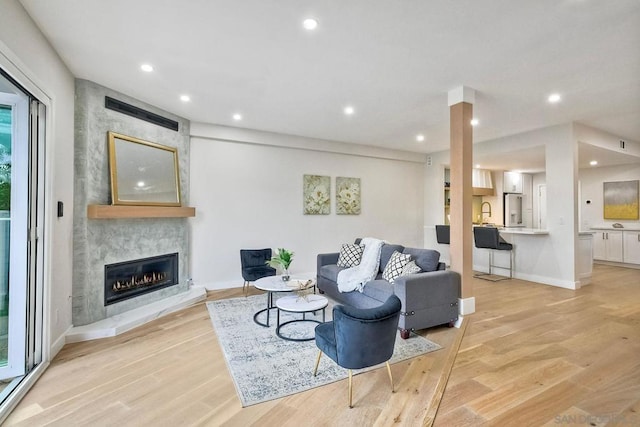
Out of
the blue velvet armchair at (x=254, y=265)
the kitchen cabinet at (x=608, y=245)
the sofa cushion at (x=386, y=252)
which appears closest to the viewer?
the sofa cushion at (x=386, y=252)

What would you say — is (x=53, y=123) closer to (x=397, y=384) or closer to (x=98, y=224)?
(x=98, y=224)

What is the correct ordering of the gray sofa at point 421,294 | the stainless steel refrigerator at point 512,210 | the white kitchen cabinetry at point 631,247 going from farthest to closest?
the stainless steel refrigerator at point 512,210
the white kitchen cabinetry at point 631,247
the gray sofa at point 421,294

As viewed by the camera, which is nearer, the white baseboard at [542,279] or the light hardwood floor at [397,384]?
the light hardwood floor at [397,384]

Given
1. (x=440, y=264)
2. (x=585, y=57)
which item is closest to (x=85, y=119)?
(x=440, y=264)

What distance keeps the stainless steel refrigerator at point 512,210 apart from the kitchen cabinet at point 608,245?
5.89ft

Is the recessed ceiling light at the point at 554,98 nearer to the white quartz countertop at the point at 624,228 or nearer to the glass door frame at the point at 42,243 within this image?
the white quartz countertop at the point at 624,228

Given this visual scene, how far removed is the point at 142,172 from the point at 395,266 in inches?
136

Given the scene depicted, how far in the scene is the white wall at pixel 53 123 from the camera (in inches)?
84.3

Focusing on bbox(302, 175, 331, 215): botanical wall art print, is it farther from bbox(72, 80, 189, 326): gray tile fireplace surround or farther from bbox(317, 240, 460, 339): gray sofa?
bbox(72, 80, 189, 326): gray tile fireplace surround

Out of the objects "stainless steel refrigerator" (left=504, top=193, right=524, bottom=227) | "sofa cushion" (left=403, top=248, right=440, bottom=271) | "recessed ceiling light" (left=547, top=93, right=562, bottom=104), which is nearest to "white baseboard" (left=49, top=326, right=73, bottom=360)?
"sofa cushion" (left=403, top=248, right=440, bottom=271)

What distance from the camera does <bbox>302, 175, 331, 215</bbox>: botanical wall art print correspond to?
243 inches

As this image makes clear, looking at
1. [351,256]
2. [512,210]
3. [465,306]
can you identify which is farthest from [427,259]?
[512,210]

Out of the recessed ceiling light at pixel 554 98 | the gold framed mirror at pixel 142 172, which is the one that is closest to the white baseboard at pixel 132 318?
the gold framed mirror at pixel 142 172

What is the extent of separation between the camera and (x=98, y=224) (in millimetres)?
3555
